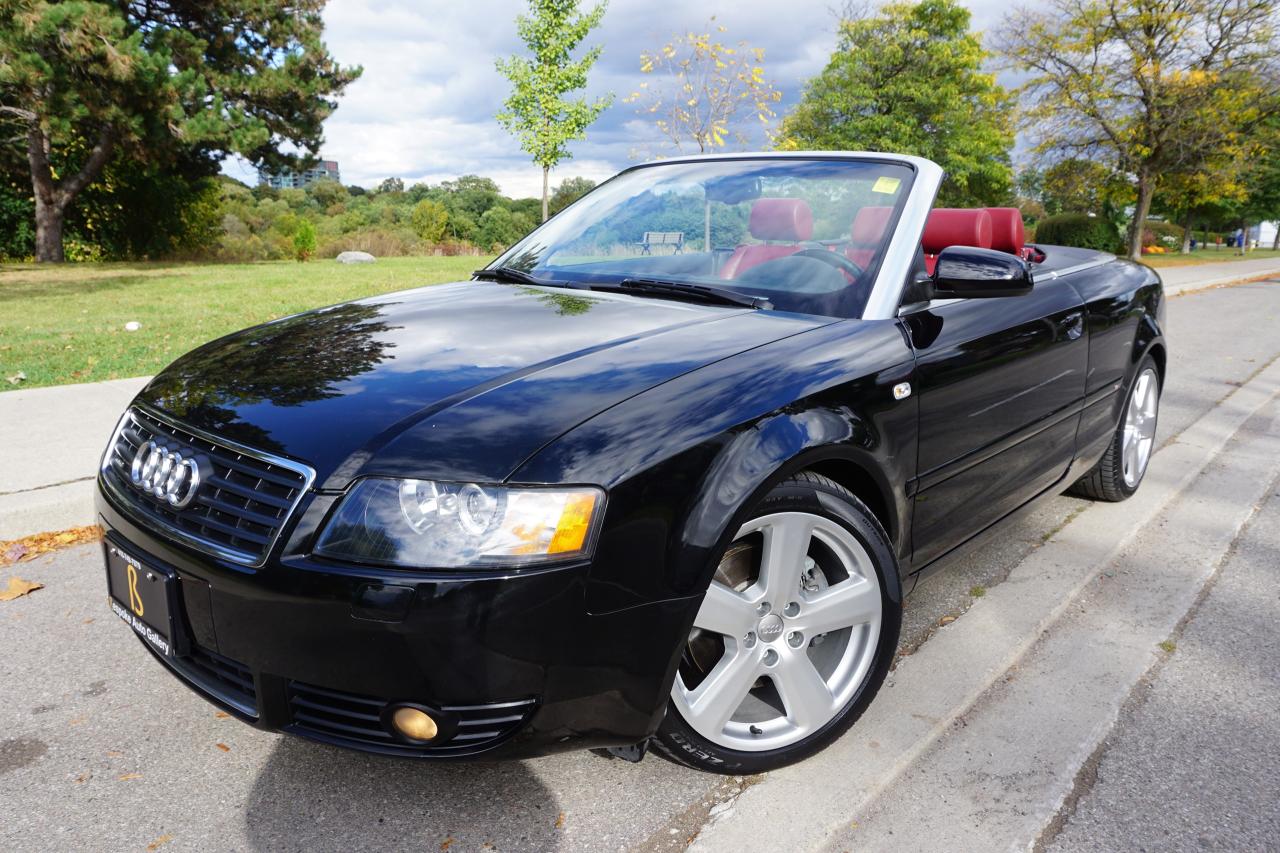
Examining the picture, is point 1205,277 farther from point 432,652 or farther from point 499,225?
point 499,225

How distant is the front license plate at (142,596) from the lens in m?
1.98

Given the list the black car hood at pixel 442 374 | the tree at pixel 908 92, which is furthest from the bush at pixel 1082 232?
the black car hood at pixel 442 374

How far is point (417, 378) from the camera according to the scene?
2115mm

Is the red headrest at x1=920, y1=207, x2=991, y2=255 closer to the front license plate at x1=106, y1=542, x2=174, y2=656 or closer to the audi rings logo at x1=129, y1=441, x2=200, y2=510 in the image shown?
the audi rings logo at x1=129, y1=441, x2=200, y2=510

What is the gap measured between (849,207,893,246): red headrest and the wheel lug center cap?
4.00ft

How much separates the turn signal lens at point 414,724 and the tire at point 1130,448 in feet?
11.2

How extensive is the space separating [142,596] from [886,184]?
7.85 ft

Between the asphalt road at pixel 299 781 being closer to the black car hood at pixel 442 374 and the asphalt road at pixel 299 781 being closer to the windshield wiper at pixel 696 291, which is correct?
the black car hood at pixel 442 374

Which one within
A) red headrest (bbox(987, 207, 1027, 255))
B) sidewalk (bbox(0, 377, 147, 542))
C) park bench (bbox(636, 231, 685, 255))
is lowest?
sidewalk (bbox(0, 377, 147, 542))

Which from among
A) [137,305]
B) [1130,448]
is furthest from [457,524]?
[137,305]

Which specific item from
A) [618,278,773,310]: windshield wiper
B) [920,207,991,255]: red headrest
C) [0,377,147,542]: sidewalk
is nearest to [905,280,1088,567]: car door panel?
[618,278,773,310]: windshield wiper

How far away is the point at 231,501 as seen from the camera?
189cm

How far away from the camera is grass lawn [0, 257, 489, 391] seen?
771 cm

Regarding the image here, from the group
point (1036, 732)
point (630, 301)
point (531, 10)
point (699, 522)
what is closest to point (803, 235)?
point (630, 301)
